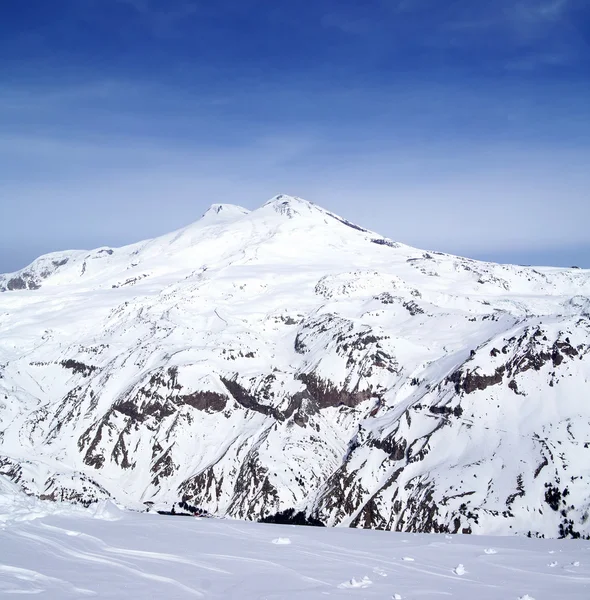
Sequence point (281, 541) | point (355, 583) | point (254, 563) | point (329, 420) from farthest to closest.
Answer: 1. point (329, 420)
2. point (281, 541)
3. point (254, 563)
4. point (355, 583)

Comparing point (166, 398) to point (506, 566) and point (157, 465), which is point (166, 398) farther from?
point (506, 566)

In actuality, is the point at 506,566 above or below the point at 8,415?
above

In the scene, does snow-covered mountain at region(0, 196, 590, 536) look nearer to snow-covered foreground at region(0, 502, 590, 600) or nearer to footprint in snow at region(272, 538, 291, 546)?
snow-covered foreground at region(0, 502, 590, 600)

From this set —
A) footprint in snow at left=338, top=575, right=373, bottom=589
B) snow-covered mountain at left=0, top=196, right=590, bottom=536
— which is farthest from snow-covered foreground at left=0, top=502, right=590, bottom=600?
snow-covered mountain at left=0, top=196, right=590, bottom=536

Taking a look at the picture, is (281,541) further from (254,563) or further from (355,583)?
(355,583)

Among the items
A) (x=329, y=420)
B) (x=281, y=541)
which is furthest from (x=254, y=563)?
(x=329, y=420)

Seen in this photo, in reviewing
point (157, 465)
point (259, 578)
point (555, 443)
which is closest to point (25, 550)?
point (259, 578)

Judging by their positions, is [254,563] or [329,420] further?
[329,420]
